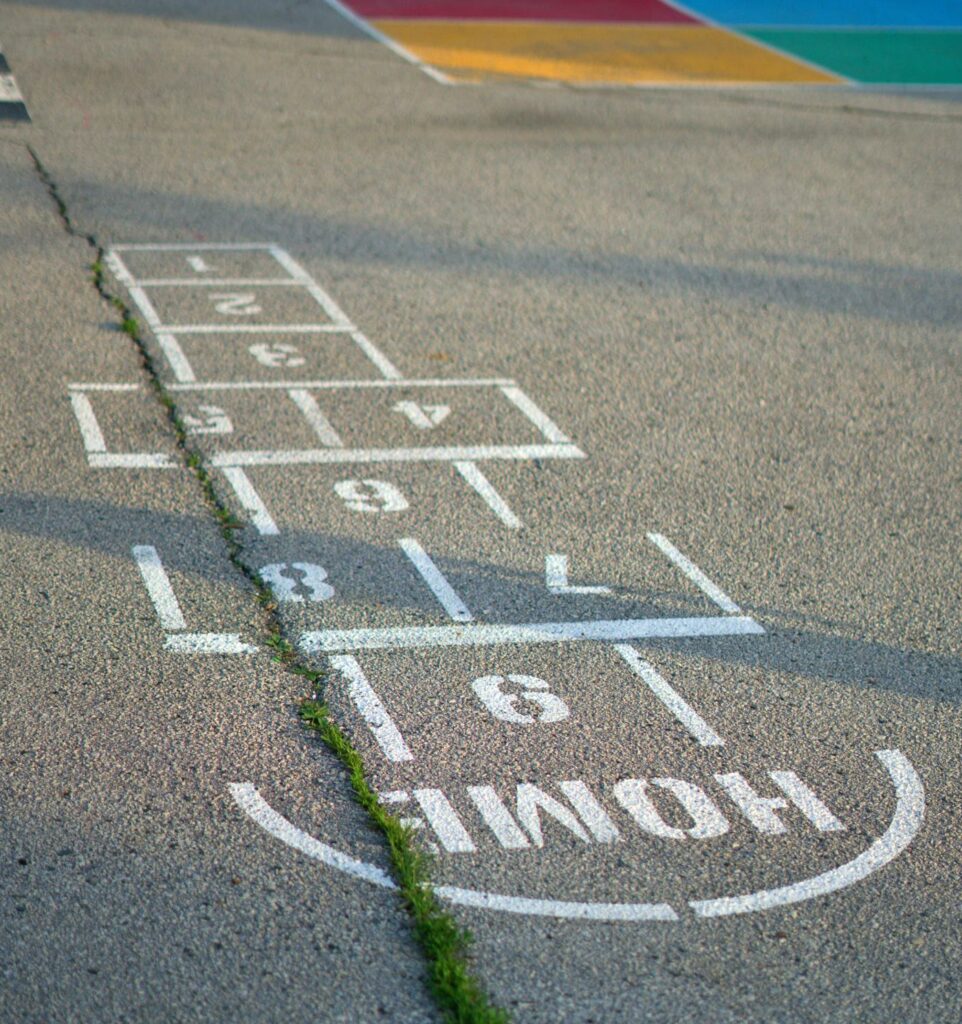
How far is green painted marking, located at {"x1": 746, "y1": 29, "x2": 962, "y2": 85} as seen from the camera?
1750 centimetres

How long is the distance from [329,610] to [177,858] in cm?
158

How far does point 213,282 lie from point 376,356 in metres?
1.65

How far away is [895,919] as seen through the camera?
425cm

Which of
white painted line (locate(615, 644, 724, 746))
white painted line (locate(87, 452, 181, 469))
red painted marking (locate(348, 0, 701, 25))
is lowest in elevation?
white painted line (locate(87, 452, 181, 469))

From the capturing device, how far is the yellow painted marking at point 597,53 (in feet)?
54.2

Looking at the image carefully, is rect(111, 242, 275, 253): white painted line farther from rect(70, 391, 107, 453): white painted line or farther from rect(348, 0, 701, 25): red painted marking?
rect(348, 0, 701, 25): red painted marking

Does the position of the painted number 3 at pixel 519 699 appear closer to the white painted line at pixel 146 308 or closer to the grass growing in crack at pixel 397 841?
the grass growing in crack at pixel 397 841

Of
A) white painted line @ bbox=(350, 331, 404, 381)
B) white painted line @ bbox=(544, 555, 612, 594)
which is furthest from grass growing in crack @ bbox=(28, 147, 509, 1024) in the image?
white painted line @ bbox=(350, 331, 404, 381)

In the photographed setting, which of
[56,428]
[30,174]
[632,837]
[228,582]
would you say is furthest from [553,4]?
[632,837]

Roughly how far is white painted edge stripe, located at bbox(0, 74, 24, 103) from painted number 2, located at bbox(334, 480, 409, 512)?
847cm

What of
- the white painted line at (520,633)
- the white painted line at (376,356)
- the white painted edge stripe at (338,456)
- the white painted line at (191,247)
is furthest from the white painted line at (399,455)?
the white painted line at (191,247)

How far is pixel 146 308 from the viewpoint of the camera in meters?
8.96

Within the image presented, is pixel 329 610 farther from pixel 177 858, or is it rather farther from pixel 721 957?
pixel 721 957

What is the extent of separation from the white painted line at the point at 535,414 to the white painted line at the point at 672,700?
2071 millimetres
